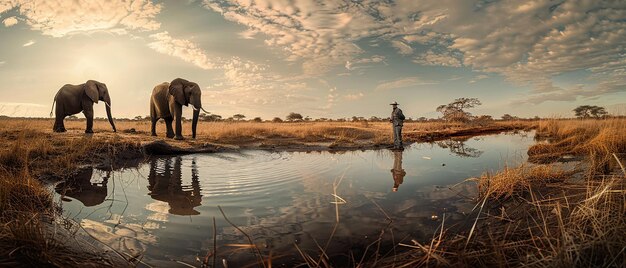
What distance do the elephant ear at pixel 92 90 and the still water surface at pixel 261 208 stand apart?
1058 centimetres

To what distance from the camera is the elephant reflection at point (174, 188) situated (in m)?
5.02

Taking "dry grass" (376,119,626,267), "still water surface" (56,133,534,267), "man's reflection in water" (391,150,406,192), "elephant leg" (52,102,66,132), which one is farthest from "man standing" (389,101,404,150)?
"elephant leg" (52,102,66,132)

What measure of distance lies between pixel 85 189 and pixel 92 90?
13.1 meters

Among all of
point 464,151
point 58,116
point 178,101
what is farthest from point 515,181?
point 58,116

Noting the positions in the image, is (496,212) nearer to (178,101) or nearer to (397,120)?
(397,120)

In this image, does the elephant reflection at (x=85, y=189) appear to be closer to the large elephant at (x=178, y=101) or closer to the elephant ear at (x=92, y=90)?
the large elephant at (x=178, y=101)

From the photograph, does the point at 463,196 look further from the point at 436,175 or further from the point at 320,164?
the point at 320,164

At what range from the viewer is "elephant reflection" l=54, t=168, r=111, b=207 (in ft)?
17.6

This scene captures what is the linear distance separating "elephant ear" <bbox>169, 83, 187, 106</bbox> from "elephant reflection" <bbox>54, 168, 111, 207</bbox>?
852 cm

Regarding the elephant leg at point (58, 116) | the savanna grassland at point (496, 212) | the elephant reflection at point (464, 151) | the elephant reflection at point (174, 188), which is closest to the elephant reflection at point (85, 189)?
the savanna grassland at point (496, 212)

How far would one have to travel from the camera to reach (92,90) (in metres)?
16.5

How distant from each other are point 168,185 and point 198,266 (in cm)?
418

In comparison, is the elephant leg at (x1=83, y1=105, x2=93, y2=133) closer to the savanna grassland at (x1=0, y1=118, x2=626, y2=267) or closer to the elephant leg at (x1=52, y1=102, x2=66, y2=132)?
the elephant leg at (x1=52, y1=102, x2=66, y2=132)

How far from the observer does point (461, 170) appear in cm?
858
